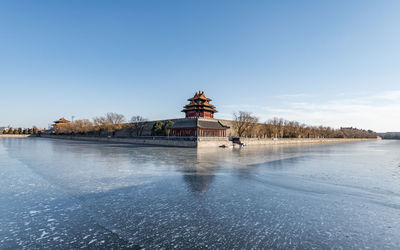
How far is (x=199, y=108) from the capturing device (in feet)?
158

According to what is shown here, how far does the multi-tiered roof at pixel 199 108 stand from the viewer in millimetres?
48406

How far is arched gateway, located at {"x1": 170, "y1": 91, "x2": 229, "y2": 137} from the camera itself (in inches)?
1639

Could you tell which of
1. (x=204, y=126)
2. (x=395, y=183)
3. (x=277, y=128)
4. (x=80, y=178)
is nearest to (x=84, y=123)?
Result: (x=204, y=126)

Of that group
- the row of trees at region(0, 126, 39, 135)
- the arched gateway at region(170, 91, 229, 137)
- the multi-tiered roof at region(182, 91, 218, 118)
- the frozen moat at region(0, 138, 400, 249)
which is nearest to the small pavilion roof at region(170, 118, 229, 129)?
the arched gateway at region(170, 91, 229, 137)

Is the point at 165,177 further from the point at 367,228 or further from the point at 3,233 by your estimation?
the point at 367,228

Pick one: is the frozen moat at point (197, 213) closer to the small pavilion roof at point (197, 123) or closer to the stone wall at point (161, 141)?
the stone wall at point (161, 141)

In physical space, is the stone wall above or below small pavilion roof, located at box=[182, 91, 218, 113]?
below

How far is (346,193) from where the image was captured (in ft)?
27.8

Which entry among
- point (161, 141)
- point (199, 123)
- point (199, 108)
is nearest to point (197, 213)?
point (161, 141)

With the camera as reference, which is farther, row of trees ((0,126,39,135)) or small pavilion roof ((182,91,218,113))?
row of trees ((0,126,39,135))

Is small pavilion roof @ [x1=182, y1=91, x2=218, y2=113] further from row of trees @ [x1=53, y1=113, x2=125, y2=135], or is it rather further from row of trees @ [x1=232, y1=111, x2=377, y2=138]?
row of trees @ [x1=53, y1=113, x2=125, y2=135]

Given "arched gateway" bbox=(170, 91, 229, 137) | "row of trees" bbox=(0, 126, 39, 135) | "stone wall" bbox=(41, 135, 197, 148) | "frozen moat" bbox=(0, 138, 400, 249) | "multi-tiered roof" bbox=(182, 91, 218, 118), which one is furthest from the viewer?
"row of trees" bbox=(0, 126, 39, 135)

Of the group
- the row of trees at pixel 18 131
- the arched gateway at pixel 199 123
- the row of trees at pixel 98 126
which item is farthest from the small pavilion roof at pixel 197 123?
the row of trees at pixel 18 131

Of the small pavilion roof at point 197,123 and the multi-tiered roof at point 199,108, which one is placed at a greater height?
the multi-tiered roof at point 199,108
